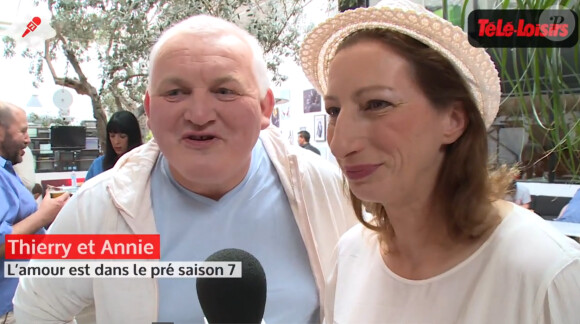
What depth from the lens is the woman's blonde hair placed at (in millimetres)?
657

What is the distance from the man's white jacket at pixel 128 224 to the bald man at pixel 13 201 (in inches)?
7.3

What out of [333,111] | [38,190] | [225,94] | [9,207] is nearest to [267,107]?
[225,94]

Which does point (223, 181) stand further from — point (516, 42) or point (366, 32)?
point (516, 42)

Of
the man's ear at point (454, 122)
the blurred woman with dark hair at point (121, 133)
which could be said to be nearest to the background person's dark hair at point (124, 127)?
the blurred woman with dark hair at point (121, 133)

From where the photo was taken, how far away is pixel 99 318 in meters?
0.87

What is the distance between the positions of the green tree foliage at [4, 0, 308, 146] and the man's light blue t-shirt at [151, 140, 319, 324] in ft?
2.51

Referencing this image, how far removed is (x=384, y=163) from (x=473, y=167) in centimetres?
18

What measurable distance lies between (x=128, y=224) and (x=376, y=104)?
1.89ft

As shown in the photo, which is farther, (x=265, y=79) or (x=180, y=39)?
(x=265, y=79)

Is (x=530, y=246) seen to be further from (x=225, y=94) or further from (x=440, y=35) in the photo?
(x=225, y=94)

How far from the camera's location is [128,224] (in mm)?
887

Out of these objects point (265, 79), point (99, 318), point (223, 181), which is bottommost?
point (99, 318)

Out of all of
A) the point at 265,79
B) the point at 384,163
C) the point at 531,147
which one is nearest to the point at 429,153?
the point at 384,163
